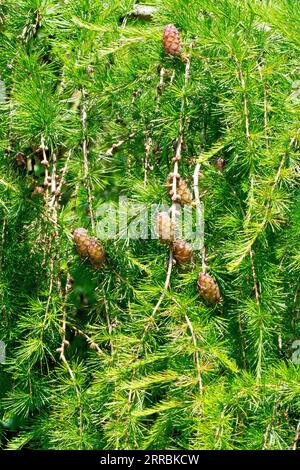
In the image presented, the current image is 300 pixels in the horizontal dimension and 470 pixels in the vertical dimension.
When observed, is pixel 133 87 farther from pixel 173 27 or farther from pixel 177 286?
pixel 177 286

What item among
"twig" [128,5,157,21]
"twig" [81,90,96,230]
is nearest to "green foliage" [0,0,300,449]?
"twig" [81,90,96,230]

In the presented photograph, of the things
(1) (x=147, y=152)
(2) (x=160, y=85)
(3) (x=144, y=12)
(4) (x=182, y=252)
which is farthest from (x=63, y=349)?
(3) (x=144, y=12)

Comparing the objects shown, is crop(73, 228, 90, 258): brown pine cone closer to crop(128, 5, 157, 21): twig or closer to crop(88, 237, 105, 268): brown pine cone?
crop(88, 237, 105, 268): brown pine cone

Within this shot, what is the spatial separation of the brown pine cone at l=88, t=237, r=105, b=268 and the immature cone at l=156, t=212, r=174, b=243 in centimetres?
13

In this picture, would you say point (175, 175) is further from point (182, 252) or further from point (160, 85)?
point (160, 85)

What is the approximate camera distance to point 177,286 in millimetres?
1383

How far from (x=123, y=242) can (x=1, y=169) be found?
0.98 feet

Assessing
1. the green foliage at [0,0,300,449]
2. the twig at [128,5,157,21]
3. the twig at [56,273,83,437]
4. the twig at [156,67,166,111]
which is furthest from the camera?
the twig at [128,5,157,21]

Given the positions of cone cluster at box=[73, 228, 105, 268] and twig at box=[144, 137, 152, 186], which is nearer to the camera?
cone cluster at box=[73, 228, 105, 268]

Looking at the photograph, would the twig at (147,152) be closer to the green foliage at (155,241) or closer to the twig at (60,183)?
the green foliage at (155,241)

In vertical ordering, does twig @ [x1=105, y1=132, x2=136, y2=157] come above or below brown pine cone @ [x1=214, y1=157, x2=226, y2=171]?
below

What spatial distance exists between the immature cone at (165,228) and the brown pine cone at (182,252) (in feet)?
0.06

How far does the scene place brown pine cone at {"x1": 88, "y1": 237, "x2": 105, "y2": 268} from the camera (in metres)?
1.44

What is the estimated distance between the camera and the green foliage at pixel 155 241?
135 centimetres
